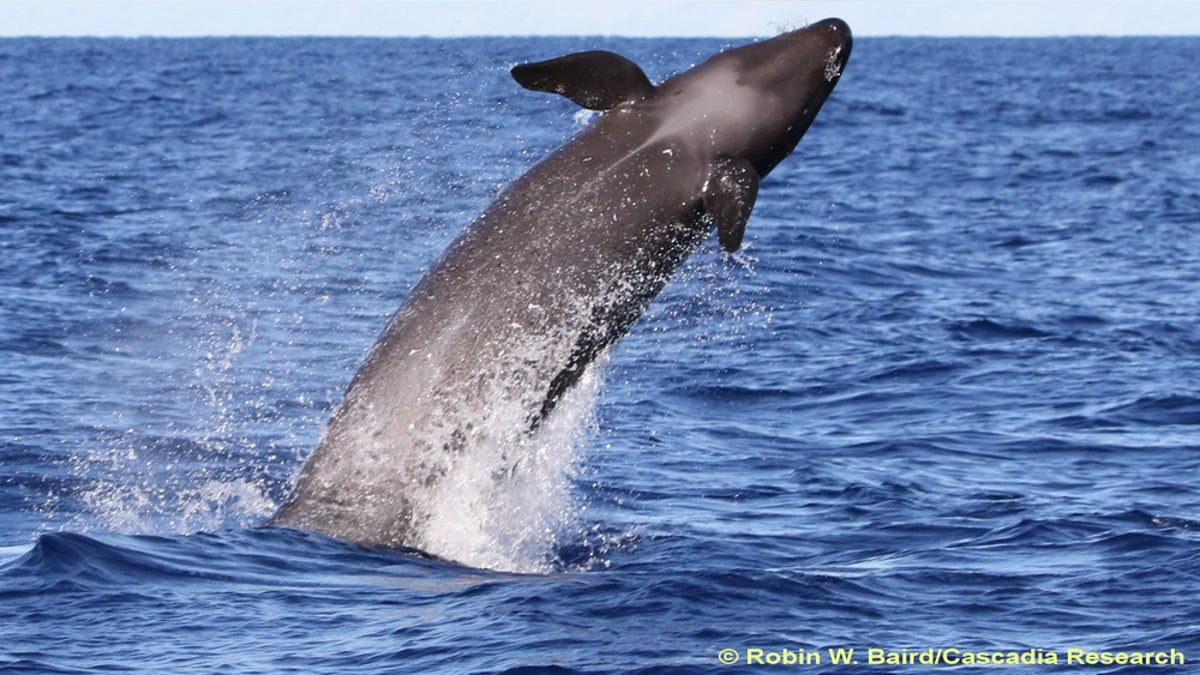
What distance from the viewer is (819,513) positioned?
49.7ft

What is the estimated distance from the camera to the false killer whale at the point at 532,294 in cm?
1279

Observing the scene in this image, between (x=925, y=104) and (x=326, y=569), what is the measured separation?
78.5 meters

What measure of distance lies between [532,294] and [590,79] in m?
1.68

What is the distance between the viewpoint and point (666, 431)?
60.8 feet

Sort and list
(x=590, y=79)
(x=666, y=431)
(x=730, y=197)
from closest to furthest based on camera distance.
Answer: (x=730, y=197)
(x=590, y=79)
(x=666, y=431)

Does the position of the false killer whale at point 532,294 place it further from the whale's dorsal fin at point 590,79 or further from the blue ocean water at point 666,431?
the blue ocean water at point 666,431

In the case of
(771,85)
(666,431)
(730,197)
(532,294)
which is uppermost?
(771,85)

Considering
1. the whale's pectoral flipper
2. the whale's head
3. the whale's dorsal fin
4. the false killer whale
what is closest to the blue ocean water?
the false killer whale

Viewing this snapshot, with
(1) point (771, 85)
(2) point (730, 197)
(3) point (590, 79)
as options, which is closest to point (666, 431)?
(1) point (771, 85)

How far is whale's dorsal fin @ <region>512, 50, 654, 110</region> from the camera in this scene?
1241 centimetres

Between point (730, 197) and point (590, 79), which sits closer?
point (730, 197)

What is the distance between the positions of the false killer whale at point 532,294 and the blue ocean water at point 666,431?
0.61 meters

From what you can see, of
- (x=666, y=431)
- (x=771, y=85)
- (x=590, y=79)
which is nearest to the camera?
(x=590, y=79)

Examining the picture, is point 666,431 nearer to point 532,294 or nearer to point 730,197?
point 532,294
